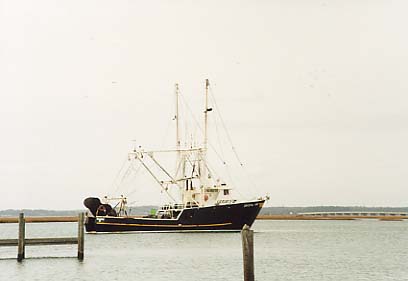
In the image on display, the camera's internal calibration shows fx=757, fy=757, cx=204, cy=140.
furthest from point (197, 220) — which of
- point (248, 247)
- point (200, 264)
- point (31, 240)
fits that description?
point (248, 247)

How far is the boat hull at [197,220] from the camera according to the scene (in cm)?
7869

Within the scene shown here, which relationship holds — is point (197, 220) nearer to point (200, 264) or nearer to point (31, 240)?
point (200, 264)

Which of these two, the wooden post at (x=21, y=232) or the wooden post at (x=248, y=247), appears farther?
the wooden post at (x=21, y=232)

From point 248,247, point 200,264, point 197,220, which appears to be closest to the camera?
point 248,247

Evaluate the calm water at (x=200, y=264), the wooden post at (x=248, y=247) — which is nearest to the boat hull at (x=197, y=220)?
the calm water at (x=200, y=264)

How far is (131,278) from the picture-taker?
37.0m

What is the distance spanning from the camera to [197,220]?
259ft

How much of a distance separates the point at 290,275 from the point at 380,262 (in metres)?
10.7

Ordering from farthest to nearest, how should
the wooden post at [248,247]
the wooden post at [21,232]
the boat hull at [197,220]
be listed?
1. the boat hull at [197,220]
2. the wooden post at [21,232]
3. the wooden post at [248,247]

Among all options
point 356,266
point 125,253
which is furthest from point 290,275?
point 125,253

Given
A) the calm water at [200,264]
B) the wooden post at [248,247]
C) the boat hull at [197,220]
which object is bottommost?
the calm water at [200,264]

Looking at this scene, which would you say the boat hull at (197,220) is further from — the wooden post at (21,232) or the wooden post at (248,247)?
the wooden post at (248,247)

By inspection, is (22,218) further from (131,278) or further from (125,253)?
(125,253)

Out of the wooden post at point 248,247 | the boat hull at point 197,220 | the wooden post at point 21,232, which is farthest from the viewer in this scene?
the boat hull at point 197,220
